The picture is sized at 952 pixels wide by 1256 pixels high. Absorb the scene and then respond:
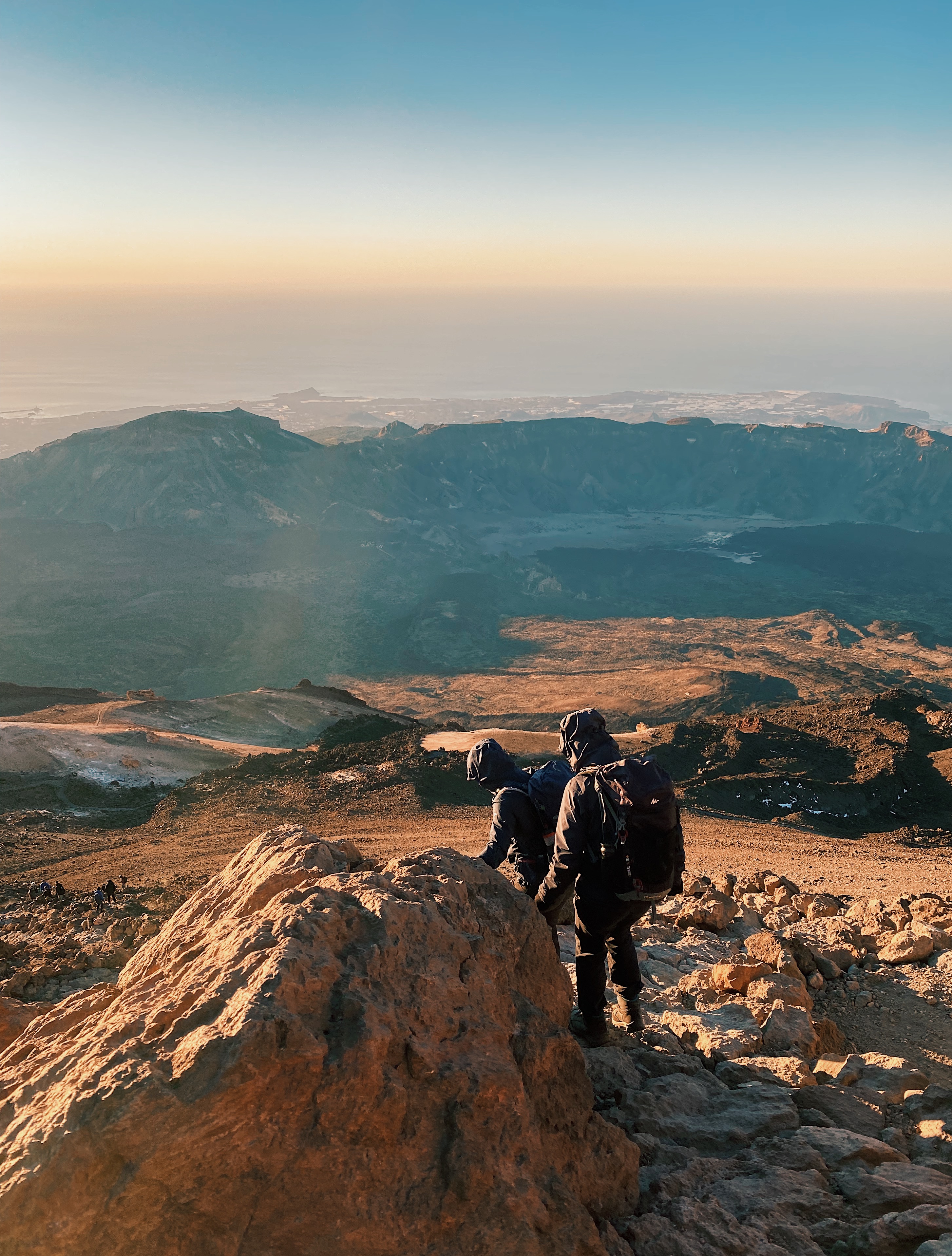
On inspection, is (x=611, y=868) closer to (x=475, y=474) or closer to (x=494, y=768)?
(x=494, y=768)

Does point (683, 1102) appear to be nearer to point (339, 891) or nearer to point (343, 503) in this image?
point (339, 891)

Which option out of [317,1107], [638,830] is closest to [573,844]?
[638,830]

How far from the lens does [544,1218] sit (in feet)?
9.10

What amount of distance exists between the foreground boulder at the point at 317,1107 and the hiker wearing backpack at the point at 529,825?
1393mm

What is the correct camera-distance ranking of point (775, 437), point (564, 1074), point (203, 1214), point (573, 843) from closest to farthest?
point (203, 1214) < point (564, 1074) < point (573, 843) < point (775, 437)

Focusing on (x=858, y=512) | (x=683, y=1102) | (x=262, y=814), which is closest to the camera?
(x=683, y=1102)

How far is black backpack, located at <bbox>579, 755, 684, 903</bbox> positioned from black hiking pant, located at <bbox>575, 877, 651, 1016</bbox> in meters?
0.10

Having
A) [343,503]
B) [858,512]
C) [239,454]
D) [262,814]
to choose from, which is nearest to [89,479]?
[239,454]

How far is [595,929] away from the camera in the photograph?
4.47m

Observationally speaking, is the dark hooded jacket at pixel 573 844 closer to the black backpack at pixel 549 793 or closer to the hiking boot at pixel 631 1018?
the black backpack at pixel 549 793

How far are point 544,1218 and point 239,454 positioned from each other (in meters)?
83.3

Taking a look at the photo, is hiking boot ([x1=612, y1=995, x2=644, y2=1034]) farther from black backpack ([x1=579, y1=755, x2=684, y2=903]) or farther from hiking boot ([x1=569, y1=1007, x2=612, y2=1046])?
black backpack ([x1=579, y1=755, x2=684, y2=903])

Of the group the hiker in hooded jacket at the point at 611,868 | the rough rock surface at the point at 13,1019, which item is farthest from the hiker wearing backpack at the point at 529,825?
the rough rock surface at the point at 13,1019

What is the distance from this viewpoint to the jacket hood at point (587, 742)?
4.94 m
